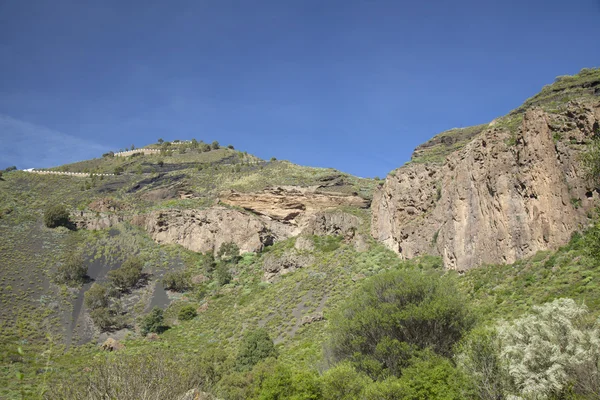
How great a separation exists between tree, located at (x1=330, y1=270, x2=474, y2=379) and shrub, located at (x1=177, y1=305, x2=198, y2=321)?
32.5 m

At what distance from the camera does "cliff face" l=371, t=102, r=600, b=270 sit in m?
25.4

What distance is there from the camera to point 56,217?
70375 millimetres

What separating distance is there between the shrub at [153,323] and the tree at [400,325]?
31814 mm

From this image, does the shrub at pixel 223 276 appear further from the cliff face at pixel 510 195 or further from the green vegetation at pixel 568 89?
the green vegetation at pixel 568 89

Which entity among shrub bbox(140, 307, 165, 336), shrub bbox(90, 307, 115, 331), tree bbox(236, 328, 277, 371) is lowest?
tree bbox(236, 328, 277, 371)

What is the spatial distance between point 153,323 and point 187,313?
4327 millimetres

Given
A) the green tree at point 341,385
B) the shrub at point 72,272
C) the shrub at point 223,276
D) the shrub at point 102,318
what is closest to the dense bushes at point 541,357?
the green tree at point 341,385

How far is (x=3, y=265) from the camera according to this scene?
189 feet

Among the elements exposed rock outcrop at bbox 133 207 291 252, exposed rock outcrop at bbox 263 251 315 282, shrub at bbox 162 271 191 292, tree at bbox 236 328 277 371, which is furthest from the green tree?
exposed rock outcrop at bbox 133 207 291 252

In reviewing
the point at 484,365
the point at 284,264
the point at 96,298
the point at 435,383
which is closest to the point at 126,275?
the point at 96,298

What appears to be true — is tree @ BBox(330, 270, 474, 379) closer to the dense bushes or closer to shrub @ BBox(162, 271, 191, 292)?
the dense bushes

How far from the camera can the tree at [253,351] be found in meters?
32.3

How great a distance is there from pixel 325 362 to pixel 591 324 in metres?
12.4

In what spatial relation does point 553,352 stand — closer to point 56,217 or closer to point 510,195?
point 510,195
